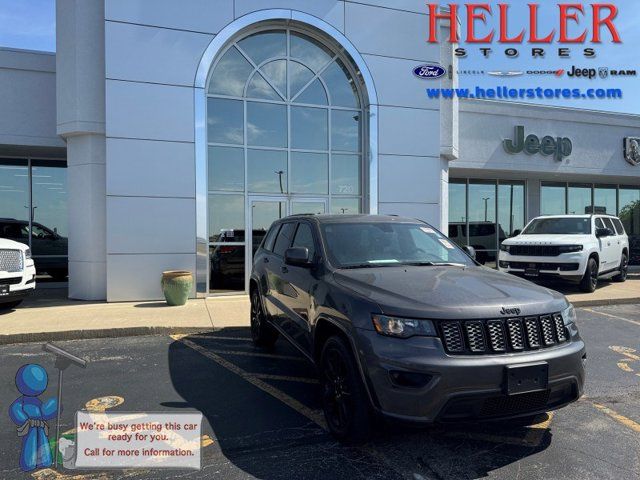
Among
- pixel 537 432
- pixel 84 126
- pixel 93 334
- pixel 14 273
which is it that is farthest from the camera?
pixel 84 126

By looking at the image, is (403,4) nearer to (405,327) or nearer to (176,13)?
(176,13)

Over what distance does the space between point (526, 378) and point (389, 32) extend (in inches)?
425

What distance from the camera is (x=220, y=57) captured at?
10961mm

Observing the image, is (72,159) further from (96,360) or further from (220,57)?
(96,360)

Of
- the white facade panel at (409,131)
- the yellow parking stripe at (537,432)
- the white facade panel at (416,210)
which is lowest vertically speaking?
the yellow parking stripe at (537,432)

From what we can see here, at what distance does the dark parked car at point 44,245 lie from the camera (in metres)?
13.1

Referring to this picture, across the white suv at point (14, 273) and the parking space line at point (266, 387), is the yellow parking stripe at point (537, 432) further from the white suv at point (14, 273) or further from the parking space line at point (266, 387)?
the white suv at point (14, 273)

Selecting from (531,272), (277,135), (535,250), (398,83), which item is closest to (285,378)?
(277,135)

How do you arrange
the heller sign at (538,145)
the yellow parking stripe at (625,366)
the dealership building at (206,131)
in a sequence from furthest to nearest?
the heller sign at (538,145), the dealership building at (206,131), the yellow parking stripe at (625,366)

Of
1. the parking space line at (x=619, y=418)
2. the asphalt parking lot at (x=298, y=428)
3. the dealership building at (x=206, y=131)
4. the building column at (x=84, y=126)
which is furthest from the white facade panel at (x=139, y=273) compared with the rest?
the parking space line at (x=619, y=418)

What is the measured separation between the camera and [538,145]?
16.1 meters

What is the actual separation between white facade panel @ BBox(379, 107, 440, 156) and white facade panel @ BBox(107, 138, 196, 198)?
484cm

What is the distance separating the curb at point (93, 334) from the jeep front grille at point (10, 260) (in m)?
2.03

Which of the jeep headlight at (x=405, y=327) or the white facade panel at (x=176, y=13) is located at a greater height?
the white facade panel at (x=176, y=13)
